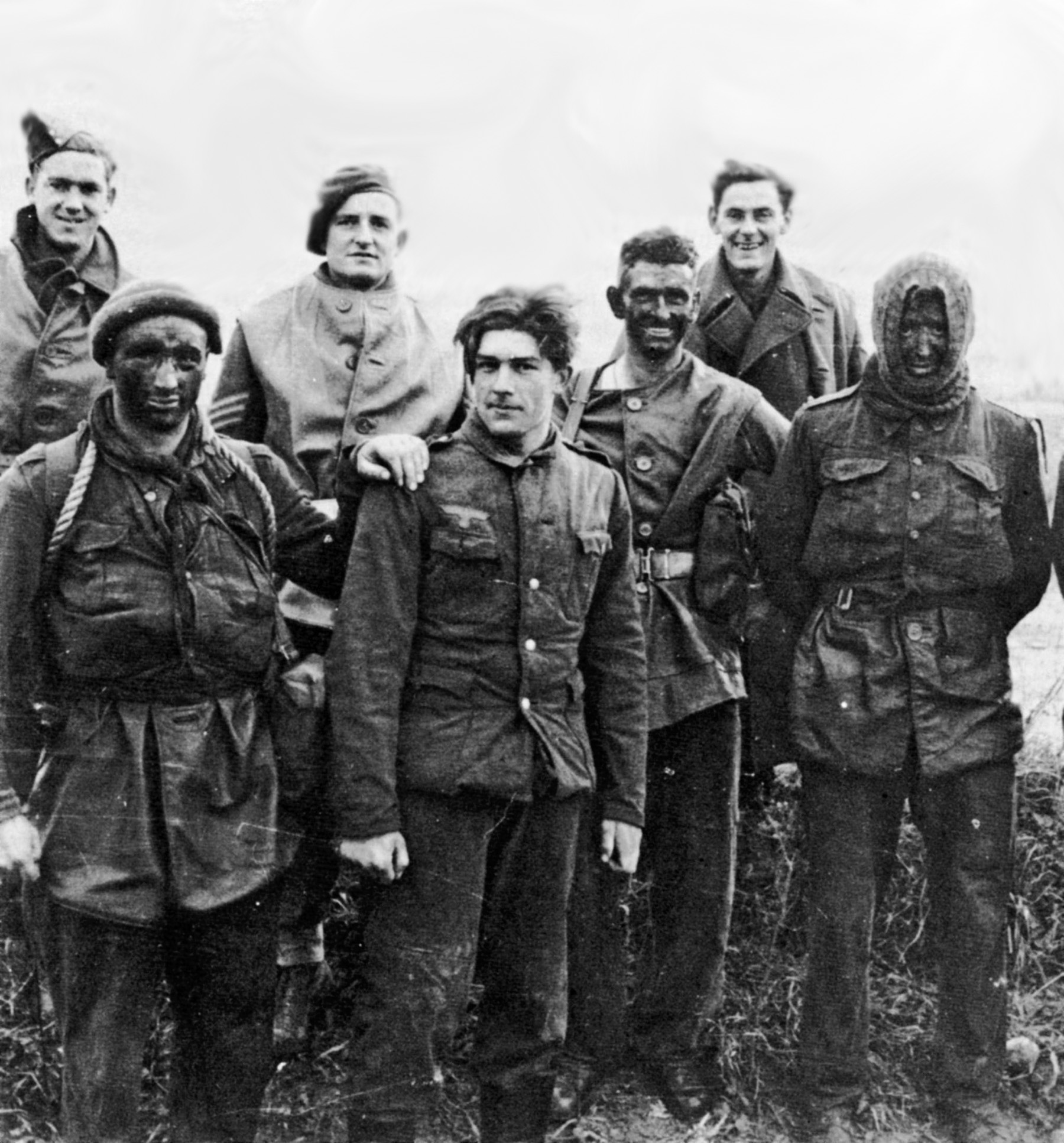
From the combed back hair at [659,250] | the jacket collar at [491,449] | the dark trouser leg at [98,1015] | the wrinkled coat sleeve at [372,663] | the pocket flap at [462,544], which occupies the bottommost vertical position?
the dark trouser leg at [98,1015]

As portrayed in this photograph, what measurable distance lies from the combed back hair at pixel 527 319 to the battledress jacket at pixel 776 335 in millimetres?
1418

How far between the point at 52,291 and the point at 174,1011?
236 cm

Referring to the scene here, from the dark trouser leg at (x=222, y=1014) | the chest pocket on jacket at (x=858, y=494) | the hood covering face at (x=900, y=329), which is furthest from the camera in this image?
the chest pocket on jacket at (x=858, y=494)

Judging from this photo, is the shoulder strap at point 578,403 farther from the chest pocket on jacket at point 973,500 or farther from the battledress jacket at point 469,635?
the chest pocket on jacket at point 973,500

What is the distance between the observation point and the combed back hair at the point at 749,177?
4.92 meters

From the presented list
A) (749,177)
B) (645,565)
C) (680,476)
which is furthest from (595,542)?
(749,177)

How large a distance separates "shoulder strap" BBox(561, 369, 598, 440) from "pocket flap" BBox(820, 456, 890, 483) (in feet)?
2.57

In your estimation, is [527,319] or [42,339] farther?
[42,339]

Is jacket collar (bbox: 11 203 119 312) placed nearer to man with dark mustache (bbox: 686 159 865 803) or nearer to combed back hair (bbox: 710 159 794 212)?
man with dark mustache (bbox: 686 159 865 803)

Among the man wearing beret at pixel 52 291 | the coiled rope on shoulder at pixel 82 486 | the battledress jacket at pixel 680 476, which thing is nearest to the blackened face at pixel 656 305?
the battledress jacket at pixel 680 476

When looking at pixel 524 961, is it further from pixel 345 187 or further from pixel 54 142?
pixel 54 142

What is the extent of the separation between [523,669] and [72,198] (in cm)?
228

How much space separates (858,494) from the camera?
4141 millimetres

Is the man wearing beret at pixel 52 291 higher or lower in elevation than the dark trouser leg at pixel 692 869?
higher
